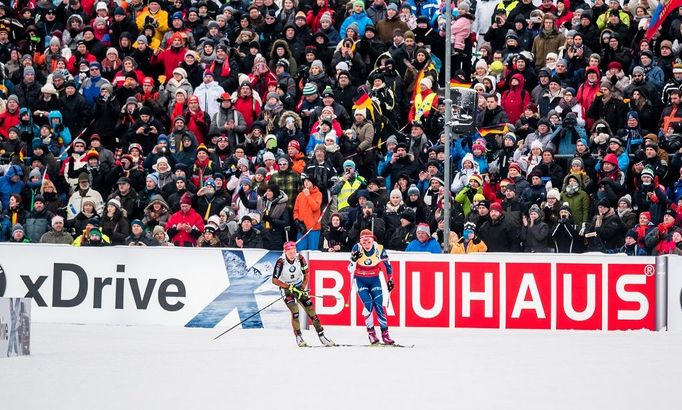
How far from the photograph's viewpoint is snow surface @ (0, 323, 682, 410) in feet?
46.6

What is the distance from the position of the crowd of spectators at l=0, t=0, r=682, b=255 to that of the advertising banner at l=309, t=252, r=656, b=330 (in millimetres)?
687

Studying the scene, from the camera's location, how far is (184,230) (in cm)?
2441


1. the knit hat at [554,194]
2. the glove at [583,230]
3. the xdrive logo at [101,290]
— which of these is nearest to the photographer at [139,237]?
the xdrive logo at [101,290]

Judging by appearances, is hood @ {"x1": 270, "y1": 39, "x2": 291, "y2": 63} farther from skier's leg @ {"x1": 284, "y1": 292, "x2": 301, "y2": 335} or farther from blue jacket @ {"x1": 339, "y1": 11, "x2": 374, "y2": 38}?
skier's leg @ {"x1": 284, "y1": 292, "x2": 301, "y2": 335}

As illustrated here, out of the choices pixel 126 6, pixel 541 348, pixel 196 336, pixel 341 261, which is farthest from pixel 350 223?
pixel 126 6

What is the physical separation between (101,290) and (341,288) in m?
3.61

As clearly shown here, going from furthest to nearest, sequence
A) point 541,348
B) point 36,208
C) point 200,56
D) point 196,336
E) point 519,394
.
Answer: point 200,56 < point 36,208 < point 196,336 < point 541,348 < point 519,394

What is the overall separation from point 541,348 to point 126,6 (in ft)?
44.8

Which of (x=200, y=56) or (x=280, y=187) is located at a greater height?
(x=200, y=56)

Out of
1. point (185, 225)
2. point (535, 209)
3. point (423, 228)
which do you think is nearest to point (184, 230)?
point (185, 225)

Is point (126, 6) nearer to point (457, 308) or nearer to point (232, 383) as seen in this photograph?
point (457, 308)

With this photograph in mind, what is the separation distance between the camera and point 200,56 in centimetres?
2825

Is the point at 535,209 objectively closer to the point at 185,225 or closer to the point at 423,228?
the point at 423,228

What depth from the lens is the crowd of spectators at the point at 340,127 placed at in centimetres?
2342
